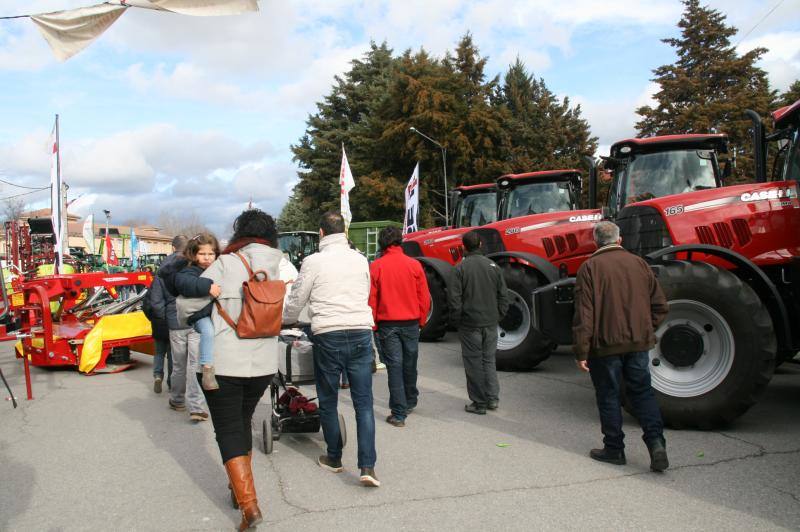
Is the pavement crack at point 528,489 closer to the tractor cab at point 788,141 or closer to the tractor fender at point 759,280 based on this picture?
the tractor fender at point 759,280

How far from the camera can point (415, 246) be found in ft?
38.7

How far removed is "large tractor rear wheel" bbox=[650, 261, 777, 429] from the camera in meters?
5.00

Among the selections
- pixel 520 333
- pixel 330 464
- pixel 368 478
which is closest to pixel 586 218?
pixel 520 333

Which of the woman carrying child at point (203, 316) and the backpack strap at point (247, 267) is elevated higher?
the backpack strap at point (247, 267)

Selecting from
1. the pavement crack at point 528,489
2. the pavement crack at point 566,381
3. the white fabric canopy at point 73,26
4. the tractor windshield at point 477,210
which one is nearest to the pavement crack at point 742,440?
the pavement crack at point 528,489

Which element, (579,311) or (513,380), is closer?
(579,311)

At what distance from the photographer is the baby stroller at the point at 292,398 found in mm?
4953

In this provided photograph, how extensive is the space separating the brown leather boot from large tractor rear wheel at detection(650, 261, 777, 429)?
353cm

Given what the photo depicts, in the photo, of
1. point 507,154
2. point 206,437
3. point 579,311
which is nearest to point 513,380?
point 579,311

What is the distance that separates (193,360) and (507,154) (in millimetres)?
32941

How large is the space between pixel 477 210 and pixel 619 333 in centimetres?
803

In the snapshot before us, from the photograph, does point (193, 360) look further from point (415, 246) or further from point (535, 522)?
point (415, 246)

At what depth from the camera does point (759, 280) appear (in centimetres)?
532

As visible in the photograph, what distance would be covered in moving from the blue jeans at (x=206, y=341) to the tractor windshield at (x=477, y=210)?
8.53 m
